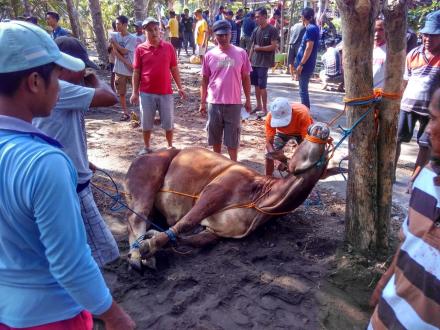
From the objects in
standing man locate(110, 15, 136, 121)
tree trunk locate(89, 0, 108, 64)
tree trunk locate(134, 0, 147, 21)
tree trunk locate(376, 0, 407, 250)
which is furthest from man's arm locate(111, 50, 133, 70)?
tree trunk locate(376, 0, 407, 250)

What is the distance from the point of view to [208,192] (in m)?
4.21

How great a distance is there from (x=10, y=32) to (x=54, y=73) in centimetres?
19

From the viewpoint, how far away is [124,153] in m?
6.97

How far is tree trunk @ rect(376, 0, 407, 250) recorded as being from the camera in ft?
9.77

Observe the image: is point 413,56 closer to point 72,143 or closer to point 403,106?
point 403,106

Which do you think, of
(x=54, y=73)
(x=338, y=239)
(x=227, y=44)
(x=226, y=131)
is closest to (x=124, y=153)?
(x=226, y=131)

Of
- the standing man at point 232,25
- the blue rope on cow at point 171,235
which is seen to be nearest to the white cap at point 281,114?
the blue rope on cow at point 171,235

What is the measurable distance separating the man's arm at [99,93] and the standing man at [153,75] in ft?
10.7

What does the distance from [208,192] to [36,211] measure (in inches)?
115

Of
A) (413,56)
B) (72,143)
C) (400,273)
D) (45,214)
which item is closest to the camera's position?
(45,214)

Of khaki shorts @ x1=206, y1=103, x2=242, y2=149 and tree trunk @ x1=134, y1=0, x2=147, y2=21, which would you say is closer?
khaki shorts @ x1=206, y1=103, x2=242, y2=149

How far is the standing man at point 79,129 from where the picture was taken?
2605 mm

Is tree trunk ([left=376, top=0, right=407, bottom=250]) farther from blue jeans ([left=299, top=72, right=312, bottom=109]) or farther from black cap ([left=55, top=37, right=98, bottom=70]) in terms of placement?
blue jeans ([left=299, top=72, right=312, bottom=109])

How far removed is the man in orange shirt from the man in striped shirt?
2926 millimetres
